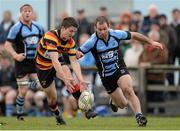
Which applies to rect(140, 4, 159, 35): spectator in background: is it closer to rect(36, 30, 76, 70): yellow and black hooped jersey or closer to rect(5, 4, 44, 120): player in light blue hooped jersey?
rect(5, 4, 44, 120): player in light blue hooped jersey

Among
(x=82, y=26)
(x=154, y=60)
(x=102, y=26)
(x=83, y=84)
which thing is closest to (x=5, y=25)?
(x=82, y=26)

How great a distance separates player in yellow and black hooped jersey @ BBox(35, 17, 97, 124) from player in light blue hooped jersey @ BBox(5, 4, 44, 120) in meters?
1.81

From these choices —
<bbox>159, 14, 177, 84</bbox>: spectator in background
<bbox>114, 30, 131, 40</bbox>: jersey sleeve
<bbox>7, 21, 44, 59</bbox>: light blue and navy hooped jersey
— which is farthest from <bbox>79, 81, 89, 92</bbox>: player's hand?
<bbox>159, 14, 177, 84</bbox>: spectator in background

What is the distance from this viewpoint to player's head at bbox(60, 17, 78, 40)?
1648 cm

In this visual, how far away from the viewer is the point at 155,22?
23812 mm

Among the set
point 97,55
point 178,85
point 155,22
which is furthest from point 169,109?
point 97,55

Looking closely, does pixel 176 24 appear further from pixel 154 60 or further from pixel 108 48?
pixel 108 48

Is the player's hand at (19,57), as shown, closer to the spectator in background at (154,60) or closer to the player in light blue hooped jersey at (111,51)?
the player in light blue hooped jersey at (111,51)

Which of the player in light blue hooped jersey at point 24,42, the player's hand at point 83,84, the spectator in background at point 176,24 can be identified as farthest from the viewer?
the spectator in background at point 176,24

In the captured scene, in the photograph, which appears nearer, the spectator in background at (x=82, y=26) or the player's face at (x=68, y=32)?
the player's face at (x=68, y=32)

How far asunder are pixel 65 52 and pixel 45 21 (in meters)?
8.96

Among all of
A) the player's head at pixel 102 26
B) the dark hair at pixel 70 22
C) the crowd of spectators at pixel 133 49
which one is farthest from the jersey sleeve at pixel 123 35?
the crowd of spectators at pixel 133 49

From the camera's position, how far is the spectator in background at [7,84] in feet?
79.7

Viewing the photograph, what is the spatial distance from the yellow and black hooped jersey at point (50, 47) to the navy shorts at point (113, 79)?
3.30 ft
